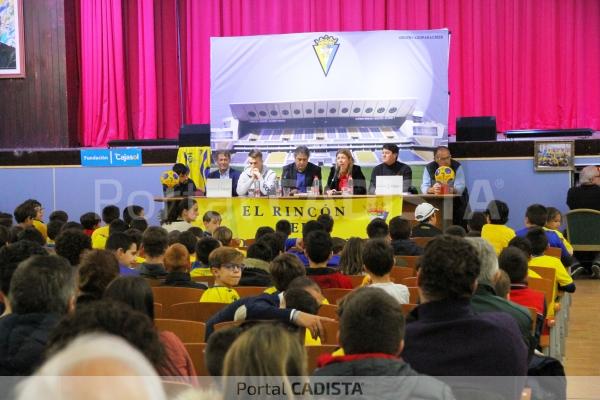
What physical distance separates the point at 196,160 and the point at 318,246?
6713 mm

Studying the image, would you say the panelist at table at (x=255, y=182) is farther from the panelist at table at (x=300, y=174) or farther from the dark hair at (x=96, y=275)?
the dark hair at (x=96, y=275)

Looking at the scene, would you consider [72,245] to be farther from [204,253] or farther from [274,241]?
[274,241]

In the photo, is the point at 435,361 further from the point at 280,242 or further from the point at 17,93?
the point at 17,93

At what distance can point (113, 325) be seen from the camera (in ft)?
7.11

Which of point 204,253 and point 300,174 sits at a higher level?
point 300,174

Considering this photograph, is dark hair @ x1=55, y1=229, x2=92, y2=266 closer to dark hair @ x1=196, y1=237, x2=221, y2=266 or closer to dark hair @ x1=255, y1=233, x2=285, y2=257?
dark hair @ x1=196, y1=237, x2=221, y2=266

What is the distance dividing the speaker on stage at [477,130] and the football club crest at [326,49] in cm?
201

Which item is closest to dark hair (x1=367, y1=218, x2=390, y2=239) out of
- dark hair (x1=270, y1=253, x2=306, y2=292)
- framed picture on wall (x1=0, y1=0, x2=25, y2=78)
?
dark hair (x1=270, y1=253, x2=306, y2=292)

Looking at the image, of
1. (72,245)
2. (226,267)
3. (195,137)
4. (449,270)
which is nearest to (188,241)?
(72,245)

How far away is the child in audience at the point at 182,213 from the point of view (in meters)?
8.93

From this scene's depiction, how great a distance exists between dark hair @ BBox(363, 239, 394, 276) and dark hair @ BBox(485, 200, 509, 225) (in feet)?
11.6

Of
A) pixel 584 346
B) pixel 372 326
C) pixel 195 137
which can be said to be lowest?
pixel 584 346

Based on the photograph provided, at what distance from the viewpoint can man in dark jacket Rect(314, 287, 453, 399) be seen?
2.35m

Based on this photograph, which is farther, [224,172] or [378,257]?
[224,172]
